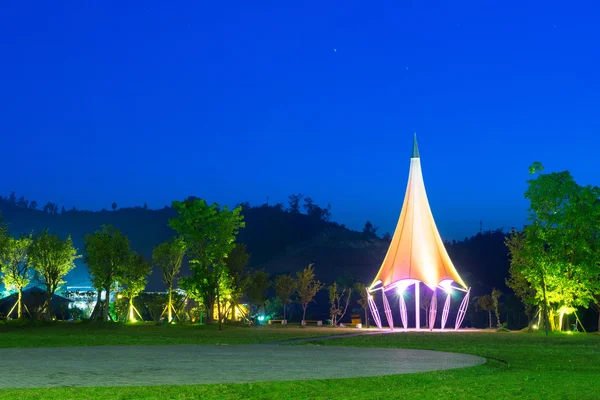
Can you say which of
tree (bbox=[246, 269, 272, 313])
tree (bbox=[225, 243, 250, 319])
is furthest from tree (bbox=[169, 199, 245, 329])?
tree (bbox=[246, 269, 272, 313])

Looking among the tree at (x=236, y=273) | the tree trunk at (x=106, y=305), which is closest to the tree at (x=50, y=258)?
the tree trunk at (x=106, y=305)

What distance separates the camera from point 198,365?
15031 millimetres

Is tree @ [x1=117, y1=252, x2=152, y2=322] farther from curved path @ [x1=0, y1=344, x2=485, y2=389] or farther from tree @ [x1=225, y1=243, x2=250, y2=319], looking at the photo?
curved path @ [x1=0, y1=344, x2=485, y2=389]

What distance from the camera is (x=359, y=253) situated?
11512 centimetres

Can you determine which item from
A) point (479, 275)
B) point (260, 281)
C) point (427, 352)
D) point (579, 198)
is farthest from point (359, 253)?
point (427, 352)

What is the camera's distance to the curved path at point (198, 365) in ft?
40.5

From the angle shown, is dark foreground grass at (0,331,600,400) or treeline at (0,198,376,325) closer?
dark foreground grass at (0,331,600,400)

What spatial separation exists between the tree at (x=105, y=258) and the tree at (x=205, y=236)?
16.4ft

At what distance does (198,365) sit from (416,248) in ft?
89.5

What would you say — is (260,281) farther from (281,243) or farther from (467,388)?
(281,243)

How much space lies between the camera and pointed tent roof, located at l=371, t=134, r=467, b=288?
40438 millimetres

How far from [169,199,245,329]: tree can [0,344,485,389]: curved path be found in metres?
22.6

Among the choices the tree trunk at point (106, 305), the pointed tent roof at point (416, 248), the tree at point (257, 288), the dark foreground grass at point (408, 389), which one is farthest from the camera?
the tree at point (257, 288)

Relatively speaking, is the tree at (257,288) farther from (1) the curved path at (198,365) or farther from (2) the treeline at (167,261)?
(1) the curved path at (198,365)
